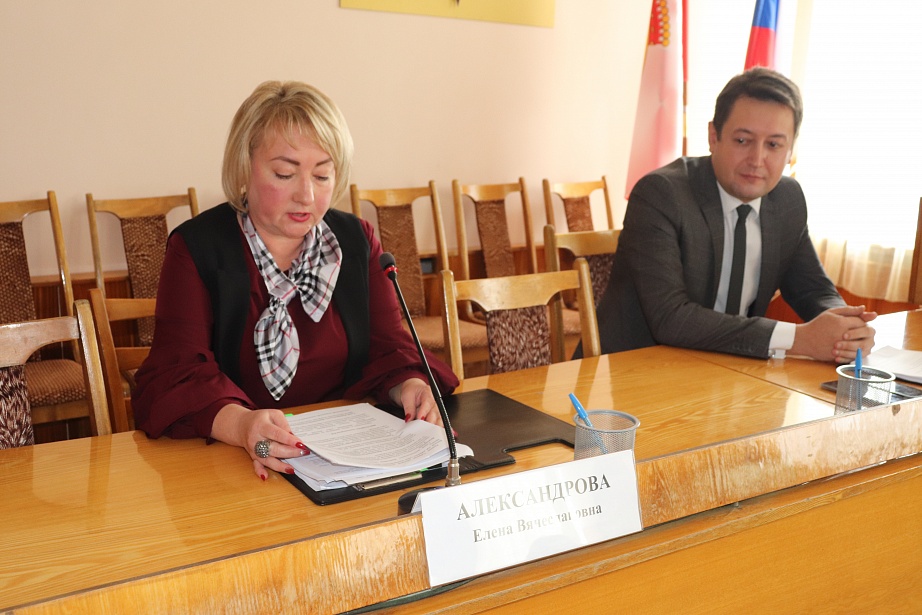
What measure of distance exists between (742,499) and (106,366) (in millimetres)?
1333

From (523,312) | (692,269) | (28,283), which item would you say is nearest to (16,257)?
(28,283)

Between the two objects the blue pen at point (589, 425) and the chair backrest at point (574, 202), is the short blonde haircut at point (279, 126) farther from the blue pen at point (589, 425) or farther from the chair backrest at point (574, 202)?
the chair backrest at point (574, 202)

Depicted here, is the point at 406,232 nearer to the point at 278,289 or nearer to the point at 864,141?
the point at 278,289

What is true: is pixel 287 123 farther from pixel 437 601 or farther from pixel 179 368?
pixel 437 601

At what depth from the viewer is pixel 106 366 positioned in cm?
175

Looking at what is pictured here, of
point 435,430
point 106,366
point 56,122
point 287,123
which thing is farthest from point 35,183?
point 435,430

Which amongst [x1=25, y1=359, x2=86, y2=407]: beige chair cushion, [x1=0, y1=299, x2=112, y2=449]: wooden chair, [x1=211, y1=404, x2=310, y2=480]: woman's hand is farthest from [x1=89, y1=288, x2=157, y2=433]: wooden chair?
[x1=25, y1=359, x2=86, y2=407]: beige chair cushion

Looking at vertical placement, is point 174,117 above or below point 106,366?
above

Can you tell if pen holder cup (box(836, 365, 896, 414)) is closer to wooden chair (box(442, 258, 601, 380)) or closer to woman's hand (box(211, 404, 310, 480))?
wooden chair (box(442, 258, 601, 380))

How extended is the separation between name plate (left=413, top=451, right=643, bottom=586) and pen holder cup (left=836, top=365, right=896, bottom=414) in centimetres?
75

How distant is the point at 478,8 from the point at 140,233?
6.37 feet

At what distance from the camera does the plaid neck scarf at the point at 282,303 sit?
64.2 inches

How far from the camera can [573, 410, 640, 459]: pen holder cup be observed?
105 cm

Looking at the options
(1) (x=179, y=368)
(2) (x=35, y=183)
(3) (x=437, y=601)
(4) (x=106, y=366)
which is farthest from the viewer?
(2) (x=35, y=183)
